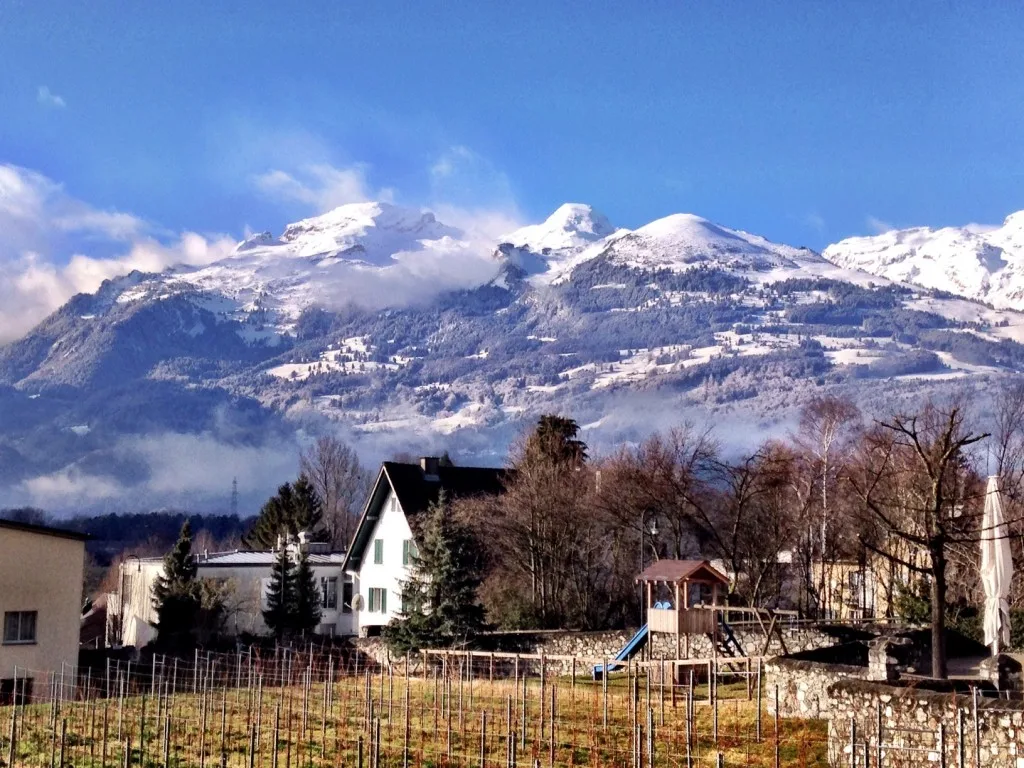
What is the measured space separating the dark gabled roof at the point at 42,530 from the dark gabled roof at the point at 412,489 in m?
20.7

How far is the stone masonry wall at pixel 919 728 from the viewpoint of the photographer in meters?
15.5

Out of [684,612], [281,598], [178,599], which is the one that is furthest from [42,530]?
[178,599]

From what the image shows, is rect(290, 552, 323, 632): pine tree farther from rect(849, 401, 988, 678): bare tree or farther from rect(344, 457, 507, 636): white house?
rect(849, 401, 988, 678): bare tree

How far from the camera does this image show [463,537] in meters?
42.2

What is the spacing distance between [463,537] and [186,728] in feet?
62.7

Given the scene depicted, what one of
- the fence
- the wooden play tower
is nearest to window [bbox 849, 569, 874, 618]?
the wooden play tower

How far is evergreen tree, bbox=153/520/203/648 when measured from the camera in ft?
178

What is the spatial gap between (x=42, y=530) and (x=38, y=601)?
2.11m

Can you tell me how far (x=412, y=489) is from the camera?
60.0 metres

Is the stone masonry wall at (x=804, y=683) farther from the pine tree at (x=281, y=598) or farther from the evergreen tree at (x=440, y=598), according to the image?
the pine tree at (x=281, y=598)

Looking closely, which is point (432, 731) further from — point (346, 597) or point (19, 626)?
point (346, 597)

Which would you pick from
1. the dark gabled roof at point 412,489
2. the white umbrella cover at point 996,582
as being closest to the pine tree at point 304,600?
the dark gabled roof at point 412,489

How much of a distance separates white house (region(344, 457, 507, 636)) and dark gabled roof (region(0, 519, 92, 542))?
67.5 feet

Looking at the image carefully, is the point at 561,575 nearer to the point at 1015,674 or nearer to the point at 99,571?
the point at 1015,674
